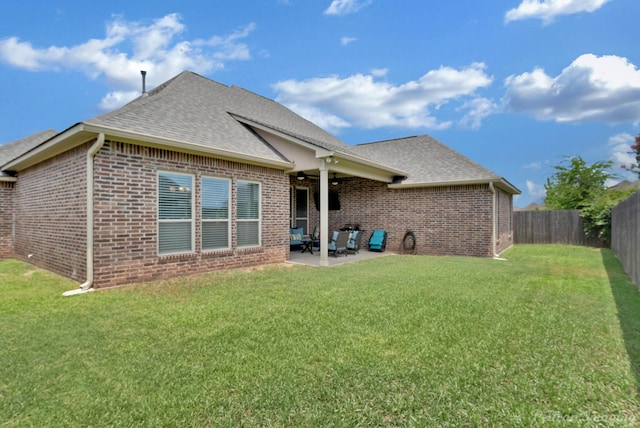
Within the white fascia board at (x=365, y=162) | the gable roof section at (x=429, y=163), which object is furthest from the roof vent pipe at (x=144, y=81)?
the gable roof section at (x=429, y=163)

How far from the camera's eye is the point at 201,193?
7.65 meters

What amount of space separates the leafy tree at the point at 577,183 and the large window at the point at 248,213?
19478 mm

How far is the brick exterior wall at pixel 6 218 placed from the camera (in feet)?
34.1

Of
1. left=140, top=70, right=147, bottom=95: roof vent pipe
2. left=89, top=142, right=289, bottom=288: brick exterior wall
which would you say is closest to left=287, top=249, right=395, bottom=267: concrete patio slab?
left=89, top=142, right=289, bottom=288: brick exterior wall

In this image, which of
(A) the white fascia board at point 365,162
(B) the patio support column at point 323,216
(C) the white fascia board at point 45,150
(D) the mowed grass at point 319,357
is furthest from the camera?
(B) the patio support column at point 323,216

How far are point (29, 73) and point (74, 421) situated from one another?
52.6ft

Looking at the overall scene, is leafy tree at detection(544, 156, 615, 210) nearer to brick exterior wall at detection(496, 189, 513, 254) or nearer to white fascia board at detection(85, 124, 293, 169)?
brick exterior wall at detection(496, 189, 513, 254)

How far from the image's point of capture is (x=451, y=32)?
11.7 meters

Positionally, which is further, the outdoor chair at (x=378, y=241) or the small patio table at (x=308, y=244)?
the outdoor chair at (x=378, y=241)

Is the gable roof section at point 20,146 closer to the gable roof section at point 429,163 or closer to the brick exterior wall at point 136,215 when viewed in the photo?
the brick exterior wall at point 136,215

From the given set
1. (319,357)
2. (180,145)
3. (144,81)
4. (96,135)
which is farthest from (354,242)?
(144,81)

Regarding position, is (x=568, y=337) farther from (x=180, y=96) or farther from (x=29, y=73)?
(x=29, y=73)

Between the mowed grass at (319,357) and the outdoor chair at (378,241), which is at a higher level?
the outdoor chair at (378,241)

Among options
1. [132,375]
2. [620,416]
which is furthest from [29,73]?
[620,416]
